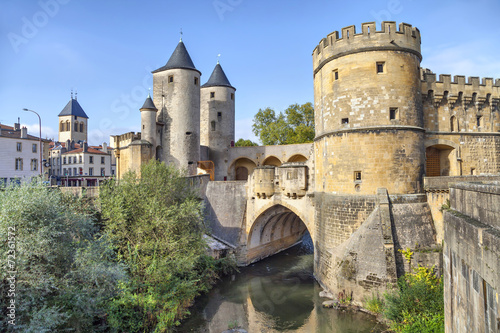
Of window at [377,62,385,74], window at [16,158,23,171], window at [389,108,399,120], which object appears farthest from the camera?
window at [16,158,23,171]

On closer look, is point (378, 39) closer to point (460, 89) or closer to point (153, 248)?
point (460, 89)

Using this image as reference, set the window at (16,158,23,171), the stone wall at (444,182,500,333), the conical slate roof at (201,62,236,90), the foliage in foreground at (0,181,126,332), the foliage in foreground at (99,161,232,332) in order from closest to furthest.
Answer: the stone wall at (444,182,500,333)
the foliage in foreground at (0,181,126,332)
the foliage in foreground at (99,161,232,332)
the window at (16,158,23,171)
the conical slate roof at (201,62,236,90)

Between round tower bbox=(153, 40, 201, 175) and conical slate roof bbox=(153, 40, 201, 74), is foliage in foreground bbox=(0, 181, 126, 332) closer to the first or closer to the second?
round tower bbox=(153, 40, 201, 175)

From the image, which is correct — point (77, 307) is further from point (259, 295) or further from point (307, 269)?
point (307, 269)

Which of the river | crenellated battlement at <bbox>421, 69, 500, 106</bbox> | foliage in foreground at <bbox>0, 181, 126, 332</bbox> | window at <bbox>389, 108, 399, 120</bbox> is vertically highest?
crenellated battlement at <bbox>421, 69, 500, 106</bbox>

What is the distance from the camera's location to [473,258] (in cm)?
584

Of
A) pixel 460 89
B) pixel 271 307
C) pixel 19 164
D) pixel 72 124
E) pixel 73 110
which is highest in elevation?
pixel 73 110

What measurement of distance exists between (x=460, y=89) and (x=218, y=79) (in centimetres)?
2242

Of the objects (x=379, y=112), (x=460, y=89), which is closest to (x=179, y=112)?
(x=379, y=112)

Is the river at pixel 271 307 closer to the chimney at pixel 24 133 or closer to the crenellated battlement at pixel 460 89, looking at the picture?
the crenellated battlement at pixel 460 89

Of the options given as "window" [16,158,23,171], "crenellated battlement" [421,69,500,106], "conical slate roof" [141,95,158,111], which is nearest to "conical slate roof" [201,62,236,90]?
"conical slate roof" [141,95,158,111]

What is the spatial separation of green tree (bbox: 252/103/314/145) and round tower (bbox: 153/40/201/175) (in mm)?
11768

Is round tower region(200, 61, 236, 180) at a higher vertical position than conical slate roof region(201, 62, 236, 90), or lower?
lower

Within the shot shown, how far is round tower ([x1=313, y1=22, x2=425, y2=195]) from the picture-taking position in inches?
586
